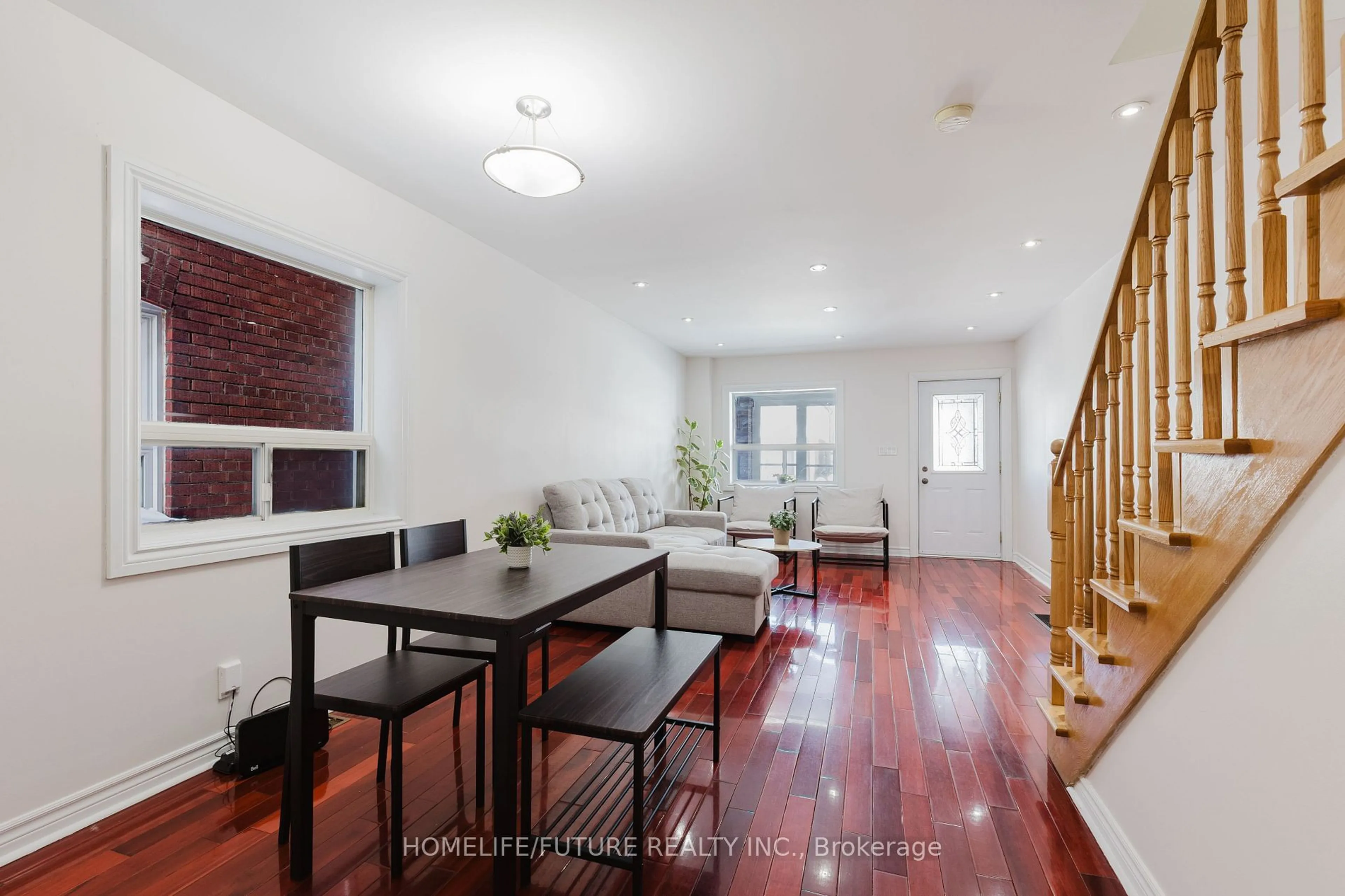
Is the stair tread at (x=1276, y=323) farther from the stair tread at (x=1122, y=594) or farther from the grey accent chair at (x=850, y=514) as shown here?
the grey accent chair at (x=850, y=514)

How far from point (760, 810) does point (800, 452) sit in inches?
223

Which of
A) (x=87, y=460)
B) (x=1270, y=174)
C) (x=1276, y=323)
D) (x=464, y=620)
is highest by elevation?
(x=1270, y=174)

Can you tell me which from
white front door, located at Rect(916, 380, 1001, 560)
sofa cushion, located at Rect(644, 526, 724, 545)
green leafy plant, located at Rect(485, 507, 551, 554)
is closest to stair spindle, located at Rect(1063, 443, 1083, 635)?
green leafy plant, located at Rect(485, 507, 551, 554)

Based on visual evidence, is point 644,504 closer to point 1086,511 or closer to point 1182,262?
point 1086,511

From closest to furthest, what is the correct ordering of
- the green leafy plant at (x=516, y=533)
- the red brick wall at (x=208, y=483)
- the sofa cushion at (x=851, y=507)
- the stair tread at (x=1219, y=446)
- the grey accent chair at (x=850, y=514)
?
the stair tread at (x=1219, y=446)
the green leafy plant at (x=516, y=533)
the red brick wall at (x=208, y=483)
the grey accent chair at (x=850, y=514)
the sofa cushion at (x=851, y=507)

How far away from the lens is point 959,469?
22.0ft

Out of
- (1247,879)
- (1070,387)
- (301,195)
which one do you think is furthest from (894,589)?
(301,195)

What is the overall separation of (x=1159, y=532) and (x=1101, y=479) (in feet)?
2.12

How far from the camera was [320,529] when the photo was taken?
268 cm

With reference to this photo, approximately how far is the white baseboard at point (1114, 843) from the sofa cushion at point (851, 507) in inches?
178

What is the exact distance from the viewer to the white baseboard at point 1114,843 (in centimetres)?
150

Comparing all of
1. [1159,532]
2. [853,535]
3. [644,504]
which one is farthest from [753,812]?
[853,535]

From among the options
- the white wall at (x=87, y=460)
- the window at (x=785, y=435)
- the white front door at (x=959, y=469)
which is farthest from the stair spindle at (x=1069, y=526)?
the window at (x=785, y=435)

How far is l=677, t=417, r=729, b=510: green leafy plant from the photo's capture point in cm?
716
